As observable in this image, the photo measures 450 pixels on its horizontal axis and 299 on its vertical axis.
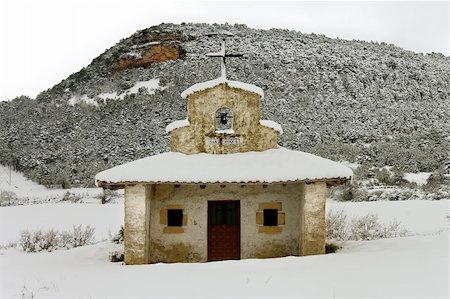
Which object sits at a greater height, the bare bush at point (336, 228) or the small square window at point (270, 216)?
the small square window at point (270, 216)

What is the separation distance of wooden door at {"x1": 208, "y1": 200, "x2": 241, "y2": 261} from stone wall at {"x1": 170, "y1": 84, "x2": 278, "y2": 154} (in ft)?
5.00

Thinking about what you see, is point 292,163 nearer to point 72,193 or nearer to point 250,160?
point 250,160

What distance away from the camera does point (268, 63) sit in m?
49.5

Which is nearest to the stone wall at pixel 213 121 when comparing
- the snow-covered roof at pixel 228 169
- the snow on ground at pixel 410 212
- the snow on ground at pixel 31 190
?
the snow-covered roof at pixel 228 169

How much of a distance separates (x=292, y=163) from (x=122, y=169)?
3.92 metres

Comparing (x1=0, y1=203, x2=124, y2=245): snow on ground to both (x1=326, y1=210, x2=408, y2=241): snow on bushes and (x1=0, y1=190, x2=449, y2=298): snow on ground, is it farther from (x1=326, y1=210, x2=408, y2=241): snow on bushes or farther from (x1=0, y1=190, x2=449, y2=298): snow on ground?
(x1=326, y1=210, x2=408, y2=241): snow on bushes

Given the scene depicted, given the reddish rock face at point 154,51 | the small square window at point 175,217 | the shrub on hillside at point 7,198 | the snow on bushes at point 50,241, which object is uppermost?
the reddish rock face at point 154,51

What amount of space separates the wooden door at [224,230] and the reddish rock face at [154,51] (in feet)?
132

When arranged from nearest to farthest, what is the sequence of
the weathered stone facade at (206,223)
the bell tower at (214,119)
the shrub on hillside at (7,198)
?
the bell tower at (214,119) < the weathered stone facade at (206,223) < the shrub on hillside at (7,198)

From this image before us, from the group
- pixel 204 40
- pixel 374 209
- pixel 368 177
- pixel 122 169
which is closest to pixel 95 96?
pixel 204 40

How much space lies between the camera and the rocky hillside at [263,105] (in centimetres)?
3616

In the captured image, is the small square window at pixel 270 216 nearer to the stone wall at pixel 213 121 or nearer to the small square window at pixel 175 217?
the stone wall at pixel 213 121

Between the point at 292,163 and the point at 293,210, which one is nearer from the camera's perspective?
the point at 292,163

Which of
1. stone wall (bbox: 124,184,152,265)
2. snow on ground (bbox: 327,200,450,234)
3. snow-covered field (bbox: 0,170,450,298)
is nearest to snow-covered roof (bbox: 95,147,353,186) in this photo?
stone wall (bbox: 124,184,152,265)
